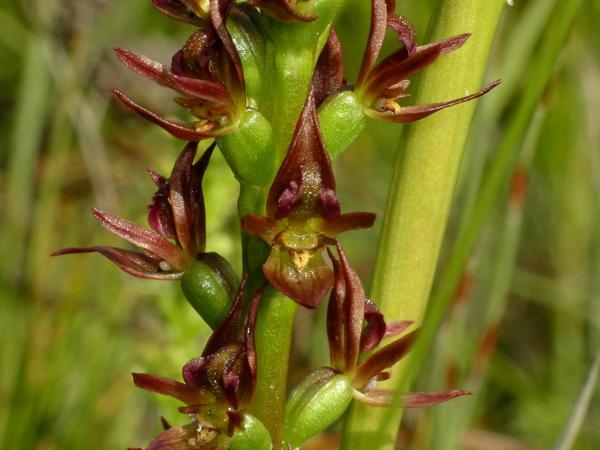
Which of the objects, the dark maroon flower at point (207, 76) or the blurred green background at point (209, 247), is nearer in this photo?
the dark maroon flower at point (207, 76)

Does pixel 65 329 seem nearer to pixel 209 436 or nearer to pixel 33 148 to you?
pixel 33 148

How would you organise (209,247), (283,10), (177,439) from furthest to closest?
(209,247) < (177,439) < (283,10)

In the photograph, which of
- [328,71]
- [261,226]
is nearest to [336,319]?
[261,226]

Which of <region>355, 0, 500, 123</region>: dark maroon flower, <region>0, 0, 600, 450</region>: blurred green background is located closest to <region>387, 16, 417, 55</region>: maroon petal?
<region>355, 0, 500, 123</region>: dark maroon flower

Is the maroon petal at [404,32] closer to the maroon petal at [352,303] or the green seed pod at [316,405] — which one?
the maroon petal at [352,303]

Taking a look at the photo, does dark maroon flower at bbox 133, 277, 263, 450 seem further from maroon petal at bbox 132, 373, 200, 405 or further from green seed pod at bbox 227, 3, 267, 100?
green seed pod at bbox 227, 3, 267, 100

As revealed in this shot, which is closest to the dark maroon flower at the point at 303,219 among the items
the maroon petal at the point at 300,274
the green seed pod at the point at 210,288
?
the maroon petal at the point at 300,274

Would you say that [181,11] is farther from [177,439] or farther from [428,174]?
[177,439]
